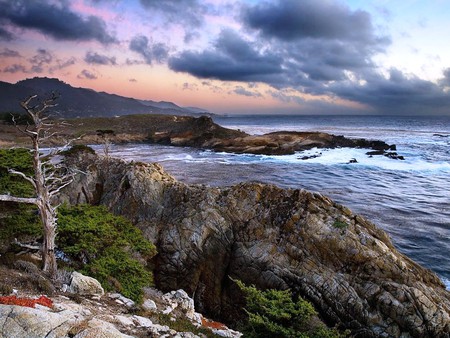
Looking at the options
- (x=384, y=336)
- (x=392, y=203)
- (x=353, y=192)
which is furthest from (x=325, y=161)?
(x=384, y=336)

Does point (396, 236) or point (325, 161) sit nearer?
point (396, 236)

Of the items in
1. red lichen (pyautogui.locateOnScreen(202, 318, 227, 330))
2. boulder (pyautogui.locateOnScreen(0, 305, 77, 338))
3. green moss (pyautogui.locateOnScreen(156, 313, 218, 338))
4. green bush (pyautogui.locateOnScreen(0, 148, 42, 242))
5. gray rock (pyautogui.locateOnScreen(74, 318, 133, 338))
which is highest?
green bush (pyautogui.locateOnScreen(0, 148, 42, 242))

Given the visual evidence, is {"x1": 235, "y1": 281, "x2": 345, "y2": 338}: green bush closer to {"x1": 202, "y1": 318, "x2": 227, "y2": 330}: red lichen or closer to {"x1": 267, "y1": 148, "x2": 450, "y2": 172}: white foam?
{"x1": 202, "y1": 318, "x2": 227, "y2": 330}: red lichen

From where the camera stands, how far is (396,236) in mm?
30359

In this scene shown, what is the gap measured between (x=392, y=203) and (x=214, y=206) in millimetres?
28641

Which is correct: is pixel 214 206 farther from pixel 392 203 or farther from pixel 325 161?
pixel 325 161

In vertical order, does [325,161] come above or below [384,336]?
above

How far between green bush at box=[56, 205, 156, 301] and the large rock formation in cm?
511

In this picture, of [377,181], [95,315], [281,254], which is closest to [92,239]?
[95,315]

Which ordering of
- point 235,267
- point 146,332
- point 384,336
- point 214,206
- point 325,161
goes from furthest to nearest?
point 325,161 → point 214,206 → point 235,267 → point 384,336 → point 146,332

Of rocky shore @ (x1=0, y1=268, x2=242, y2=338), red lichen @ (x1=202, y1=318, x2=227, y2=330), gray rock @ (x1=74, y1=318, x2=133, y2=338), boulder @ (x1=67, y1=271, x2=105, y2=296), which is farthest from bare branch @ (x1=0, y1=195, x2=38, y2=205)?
red lichen @ (x1=202, y1=318, x2=227, y2=330)

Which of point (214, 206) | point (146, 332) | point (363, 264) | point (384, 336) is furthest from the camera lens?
point (214, 206)

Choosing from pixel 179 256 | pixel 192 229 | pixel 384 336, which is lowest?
pixel 384 336

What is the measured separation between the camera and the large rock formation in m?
16.7
